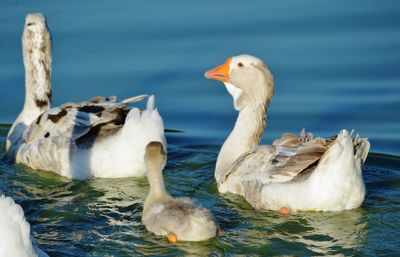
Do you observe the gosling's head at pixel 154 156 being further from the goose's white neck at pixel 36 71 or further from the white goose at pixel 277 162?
the goose's white neck at pixel 36 71

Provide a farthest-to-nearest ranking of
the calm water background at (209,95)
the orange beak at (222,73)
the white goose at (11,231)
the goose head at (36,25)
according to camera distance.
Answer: the goose head at (36,25), the orange beak at (222,73), the calm water background at (209,95), the white goose at (11,231)

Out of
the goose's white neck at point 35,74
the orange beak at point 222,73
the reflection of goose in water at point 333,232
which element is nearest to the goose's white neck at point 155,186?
the reflection of goose in water at point 333,232

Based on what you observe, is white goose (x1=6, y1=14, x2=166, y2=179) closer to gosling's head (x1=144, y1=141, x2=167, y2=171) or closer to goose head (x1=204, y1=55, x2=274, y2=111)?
goose head (x1=204, y1=55, x2=274, y2=111)

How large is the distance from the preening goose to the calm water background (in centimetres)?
12

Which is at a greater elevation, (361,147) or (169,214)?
(361,147)

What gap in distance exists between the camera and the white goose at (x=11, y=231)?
22.6 ft

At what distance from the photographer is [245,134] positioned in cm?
1194

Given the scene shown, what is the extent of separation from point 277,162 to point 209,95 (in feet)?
13.2

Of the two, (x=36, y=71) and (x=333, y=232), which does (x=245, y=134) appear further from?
(x=36, y=71)

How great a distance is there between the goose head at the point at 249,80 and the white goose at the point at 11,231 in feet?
17.3

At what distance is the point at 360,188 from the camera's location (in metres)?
10.5

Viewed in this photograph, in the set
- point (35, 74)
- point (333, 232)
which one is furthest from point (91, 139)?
point (333, 232)

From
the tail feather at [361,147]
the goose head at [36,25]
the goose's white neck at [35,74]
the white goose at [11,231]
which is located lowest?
the white goose at [11,231]

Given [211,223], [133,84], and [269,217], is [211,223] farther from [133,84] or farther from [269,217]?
[133,84]
